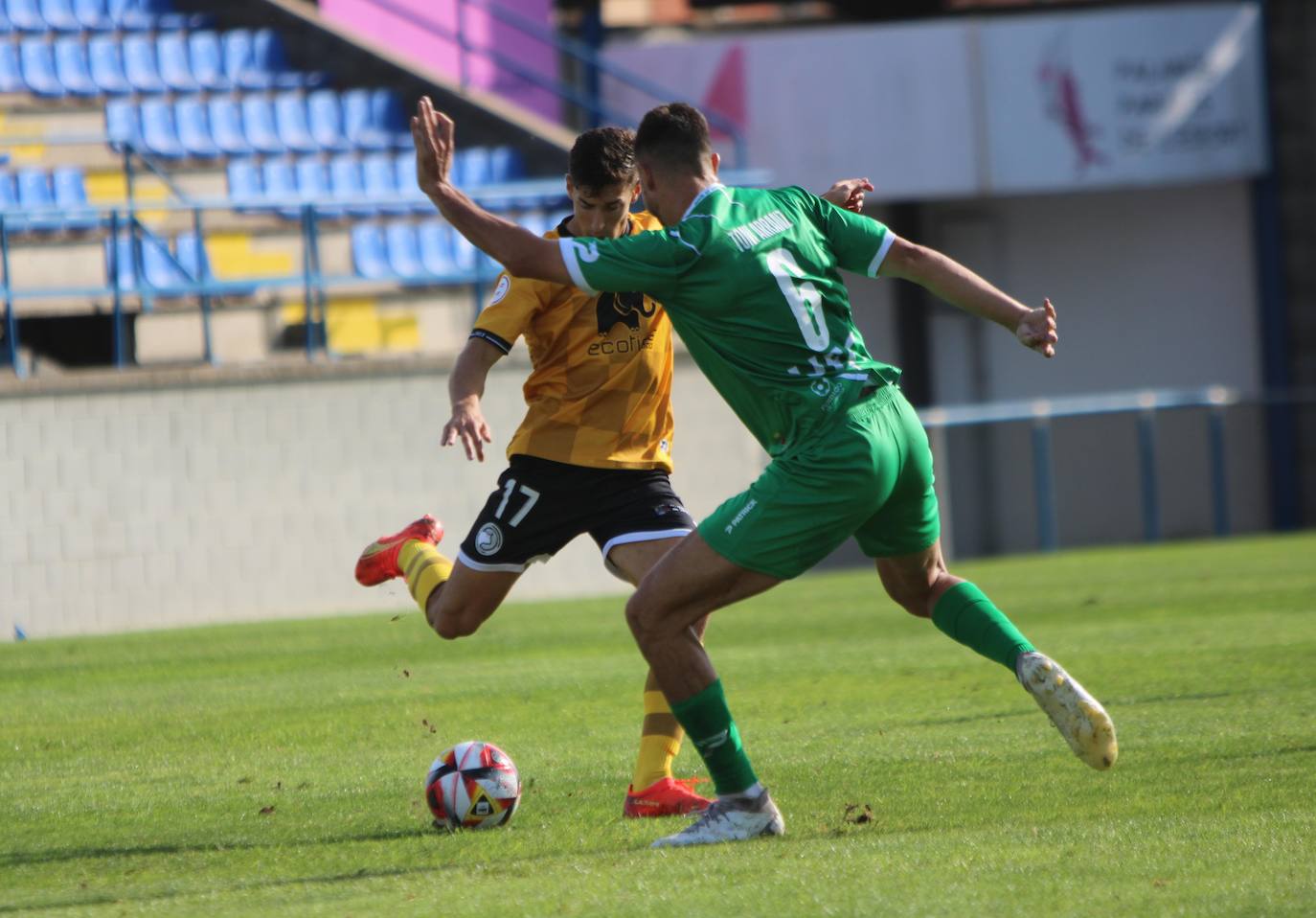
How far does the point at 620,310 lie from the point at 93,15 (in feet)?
46.5

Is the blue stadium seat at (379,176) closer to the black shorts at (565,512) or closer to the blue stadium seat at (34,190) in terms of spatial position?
the blue stadium seat at (34,190)

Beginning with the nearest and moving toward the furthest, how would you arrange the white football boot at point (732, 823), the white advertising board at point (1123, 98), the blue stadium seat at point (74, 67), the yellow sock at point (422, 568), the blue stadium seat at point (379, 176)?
the white football boot at point (732, 823) → the yellow sock at point (422, 568) → the blue stadium seat at point (74, 67) → the blue stadium seat at point (379, 176) → the white advertising board at point (1123, 98)

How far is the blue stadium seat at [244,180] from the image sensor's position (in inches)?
715

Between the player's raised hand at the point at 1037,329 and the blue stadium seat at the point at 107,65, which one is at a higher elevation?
the blue stadium seat at the point at 107,65

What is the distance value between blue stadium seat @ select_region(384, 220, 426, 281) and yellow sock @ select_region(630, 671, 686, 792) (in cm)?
1213

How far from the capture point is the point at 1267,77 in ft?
72.8

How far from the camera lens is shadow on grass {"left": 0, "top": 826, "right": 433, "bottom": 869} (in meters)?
5.45

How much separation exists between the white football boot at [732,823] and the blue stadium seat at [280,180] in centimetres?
1364

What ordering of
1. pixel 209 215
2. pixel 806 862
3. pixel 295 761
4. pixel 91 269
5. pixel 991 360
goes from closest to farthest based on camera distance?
pixel 806 862
pixel 295 761
pixel 91 269
pixel 209 215
pixel 991 360

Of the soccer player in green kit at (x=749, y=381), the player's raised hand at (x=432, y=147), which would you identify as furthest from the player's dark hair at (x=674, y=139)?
the player's raised hand at (x=432, y=147)

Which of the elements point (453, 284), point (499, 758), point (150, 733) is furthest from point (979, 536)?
point (499, 758)

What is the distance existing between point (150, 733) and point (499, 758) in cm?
297

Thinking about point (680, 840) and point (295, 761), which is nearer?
point (680, 840)

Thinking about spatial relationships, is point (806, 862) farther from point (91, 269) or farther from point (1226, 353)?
point (1226, 353)
